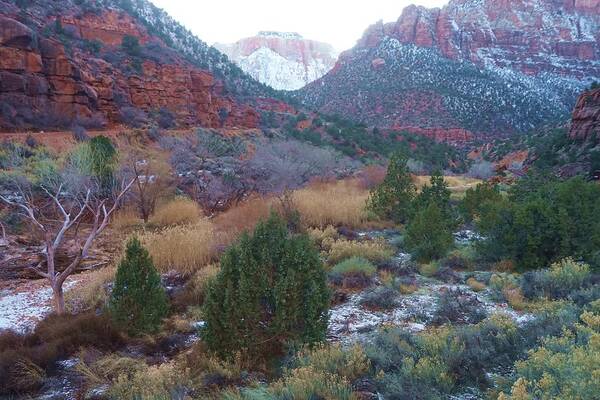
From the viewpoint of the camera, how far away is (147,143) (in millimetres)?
26688

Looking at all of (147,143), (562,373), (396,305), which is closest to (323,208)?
(396,305)

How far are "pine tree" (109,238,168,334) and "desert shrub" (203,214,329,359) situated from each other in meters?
1.26

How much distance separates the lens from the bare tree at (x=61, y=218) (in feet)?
21.1

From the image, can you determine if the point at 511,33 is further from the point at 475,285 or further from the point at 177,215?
the point at 475,285

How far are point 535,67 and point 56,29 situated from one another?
67941 millimetres

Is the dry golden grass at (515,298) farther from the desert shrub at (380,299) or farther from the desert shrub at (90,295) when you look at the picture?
the desert shrub at (90,295)

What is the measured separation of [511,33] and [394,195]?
82.5 m

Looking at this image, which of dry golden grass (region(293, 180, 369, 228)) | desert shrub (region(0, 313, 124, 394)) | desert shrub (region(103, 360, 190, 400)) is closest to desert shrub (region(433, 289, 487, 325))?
desert shrub (region(103, 360, 190, 400))

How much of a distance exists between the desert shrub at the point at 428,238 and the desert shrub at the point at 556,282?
6.83ft

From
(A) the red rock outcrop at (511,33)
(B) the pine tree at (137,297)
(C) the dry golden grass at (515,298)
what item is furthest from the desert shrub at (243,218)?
(A) the red rock outcrop at (511,33)

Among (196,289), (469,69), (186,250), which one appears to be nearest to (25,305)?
(186,250)

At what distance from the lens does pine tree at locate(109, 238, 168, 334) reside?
5316 millimetres

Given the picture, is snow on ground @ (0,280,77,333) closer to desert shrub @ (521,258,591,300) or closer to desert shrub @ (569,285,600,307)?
desert shrub @ (521,258,591,300)

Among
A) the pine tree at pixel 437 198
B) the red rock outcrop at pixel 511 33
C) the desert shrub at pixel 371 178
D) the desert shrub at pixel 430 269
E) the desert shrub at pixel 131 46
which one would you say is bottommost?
the desert shrub at pixel 371 178
